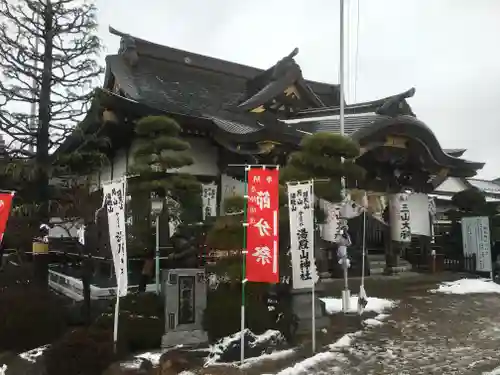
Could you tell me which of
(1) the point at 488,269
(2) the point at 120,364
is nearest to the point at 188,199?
(2) the point at 120,364

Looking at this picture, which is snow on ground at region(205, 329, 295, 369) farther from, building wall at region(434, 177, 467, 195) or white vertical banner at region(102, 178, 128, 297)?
building wall at region(434, 177, 467, 195)

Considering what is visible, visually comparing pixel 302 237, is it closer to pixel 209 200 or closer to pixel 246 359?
pixel 246 359

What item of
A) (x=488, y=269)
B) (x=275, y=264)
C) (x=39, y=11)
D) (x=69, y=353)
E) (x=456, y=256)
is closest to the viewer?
(x=69, y=353)

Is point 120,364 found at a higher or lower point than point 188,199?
lower

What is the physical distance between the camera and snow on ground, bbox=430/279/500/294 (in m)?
13.8

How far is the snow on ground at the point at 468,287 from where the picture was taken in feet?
45.4

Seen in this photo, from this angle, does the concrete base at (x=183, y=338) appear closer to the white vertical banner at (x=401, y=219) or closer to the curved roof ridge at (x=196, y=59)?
the white vertical banner at (x=401, y=219)

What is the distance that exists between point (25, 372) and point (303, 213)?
4.98 m

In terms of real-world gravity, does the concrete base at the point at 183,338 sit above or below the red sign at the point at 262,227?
below

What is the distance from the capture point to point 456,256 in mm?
18703

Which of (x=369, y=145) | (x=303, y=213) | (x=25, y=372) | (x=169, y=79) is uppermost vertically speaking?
(x=169, y=79)

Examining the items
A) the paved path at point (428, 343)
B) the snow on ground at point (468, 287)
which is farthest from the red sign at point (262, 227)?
the snow on ground at point (468, 287)

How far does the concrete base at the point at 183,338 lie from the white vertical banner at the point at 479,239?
1186cm

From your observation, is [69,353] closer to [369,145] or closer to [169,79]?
[369,145]
